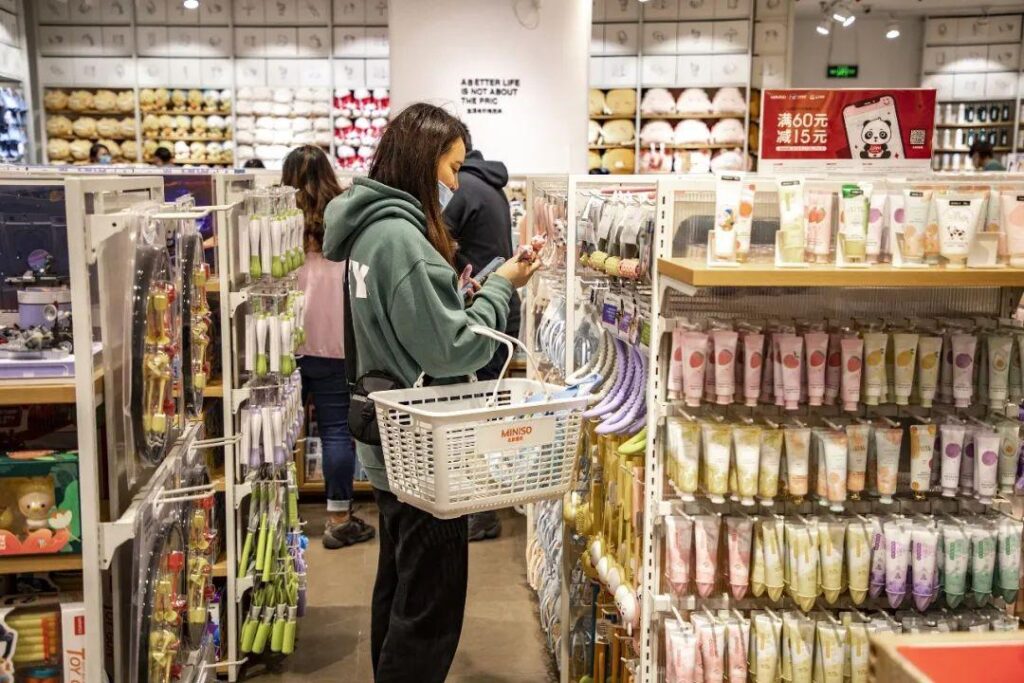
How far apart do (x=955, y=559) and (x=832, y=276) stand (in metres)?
0.70

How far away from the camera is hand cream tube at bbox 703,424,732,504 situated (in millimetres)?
2105

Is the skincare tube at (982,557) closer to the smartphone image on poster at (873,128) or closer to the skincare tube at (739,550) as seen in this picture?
the skincare tube at (739,550)

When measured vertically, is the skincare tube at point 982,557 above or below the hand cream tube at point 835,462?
below

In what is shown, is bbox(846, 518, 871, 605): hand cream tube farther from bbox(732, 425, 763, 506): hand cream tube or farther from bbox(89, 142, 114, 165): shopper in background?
bbox(89, 142, 114, 165): shopper in background

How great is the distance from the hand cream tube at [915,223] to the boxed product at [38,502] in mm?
1690

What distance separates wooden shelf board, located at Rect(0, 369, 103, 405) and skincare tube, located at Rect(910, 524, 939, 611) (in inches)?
66.4

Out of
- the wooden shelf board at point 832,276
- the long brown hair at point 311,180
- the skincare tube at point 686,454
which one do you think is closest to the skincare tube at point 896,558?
the skincare tube at point 686,454

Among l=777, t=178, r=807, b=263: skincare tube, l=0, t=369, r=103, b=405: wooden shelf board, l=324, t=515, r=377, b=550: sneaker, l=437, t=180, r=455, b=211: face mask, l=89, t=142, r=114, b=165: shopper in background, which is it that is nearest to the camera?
l=0, t=369, r=103, b=405: wooden shelf board

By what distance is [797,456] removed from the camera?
2125 mm

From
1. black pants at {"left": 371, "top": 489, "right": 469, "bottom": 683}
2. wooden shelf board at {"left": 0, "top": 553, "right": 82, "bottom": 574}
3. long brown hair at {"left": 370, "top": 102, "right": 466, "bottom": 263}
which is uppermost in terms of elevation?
long brown hair at {"left": 370, "top": 102, "right": 466, "bottom": 263}

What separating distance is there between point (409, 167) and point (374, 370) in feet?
1.65

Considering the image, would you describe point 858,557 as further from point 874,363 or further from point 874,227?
point 874,227

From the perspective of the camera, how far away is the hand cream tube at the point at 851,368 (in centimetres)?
211

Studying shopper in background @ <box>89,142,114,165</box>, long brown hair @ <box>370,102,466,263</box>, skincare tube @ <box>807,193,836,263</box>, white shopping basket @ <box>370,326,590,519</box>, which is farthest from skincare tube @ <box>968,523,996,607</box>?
shopper in background @ <box>89,142,114,165</box>
